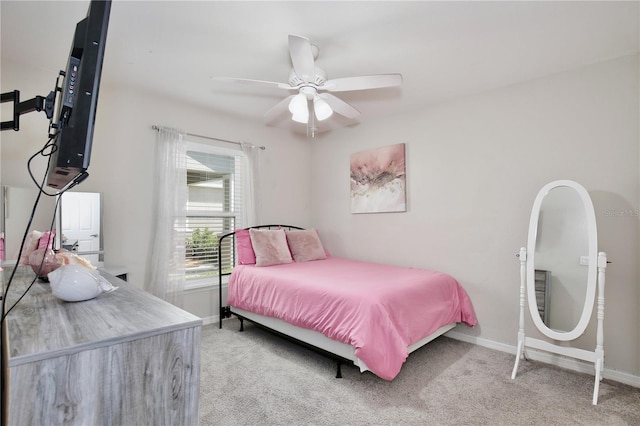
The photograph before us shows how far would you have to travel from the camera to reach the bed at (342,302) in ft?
7.28

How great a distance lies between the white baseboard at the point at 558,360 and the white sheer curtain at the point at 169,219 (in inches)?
117

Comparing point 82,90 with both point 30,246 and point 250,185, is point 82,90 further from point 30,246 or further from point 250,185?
point 250,185

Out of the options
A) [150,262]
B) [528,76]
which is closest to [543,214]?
[528,76]

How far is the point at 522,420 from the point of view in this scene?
1.94 meters

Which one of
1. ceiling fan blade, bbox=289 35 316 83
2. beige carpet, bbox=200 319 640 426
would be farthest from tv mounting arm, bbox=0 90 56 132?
beige carpet, bbox=200 319 640 426

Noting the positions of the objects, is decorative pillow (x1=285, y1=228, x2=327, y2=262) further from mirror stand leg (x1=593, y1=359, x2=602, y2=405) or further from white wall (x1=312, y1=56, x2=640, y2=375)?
mirror stand leg (x1=593, y1=359, x2=602, y2=405)

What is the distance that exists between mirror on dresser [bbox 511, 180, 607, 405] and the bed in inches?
26.5

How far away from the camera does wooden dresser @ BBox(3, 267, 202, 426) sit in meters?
0.80

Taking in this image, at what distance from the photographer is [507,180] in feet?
9.89

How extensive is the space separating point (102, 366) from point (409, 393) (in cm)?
200

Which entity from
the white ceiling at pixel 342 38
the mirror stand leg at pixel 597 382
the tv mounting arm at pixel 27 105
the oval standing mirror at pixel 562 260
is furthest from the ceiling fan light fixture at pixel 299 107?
the mirror stand leg at pixel 597 382

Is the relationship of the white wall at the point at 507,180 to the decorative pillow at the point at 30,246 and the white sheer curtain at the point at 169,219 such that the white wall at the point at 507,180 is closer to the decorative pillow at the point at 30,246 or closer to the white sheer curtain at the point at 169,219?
the white sheer curtain at the point at 169,219

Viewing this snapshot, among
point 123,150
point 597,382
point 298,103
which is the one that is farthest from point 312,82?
point 597,382

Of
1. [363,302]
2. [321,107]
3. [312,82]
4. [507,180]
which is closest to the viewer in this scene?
[363,302]
